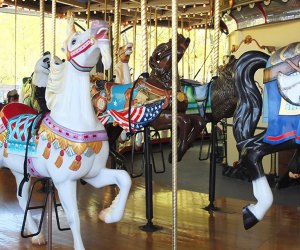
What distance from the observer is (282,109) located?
2.29 m

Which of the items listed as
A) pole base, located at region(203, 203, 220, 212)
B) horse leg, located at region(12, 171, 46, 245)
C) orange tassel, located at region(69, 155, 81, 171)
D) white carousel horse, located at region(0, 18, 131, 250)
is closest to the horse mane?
white carousel horse, located at region(0, 18, 131, 250)

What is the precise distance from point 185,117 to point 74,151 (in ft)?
4.70

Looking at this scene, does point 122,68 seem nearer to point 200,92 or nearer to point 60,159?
point 200,92

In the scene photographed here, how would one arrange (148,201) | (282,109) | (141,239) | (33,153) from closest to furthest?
(282,109)
(33,153)
(141,239)
(148,201)

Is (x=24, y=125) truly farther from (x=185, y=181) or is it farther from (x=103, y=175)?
(x=185, y=181)

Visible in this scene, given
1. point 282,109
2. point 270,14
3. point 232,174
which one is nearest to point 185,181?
point 232,174

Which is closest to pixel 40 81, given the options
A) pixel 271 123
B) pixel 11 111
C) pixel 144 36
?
pixel 11 111

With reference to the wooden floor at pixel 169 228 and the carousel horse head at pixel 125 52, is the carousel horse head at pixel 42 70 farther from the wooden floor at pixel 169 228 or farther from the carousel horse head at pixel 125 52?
the wooden floor at pixel 169 228

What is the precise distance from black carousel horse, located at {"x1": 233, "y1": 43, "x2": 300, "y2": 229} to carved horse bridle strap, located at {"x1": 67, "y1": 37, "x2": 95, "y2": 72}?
897 mm

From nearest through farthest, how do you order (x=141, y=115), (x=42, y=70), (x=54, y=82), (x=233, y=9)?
(x=54, y=82) → (x=141, y=115) → (x=42, y=70) → (x=233, y=9)

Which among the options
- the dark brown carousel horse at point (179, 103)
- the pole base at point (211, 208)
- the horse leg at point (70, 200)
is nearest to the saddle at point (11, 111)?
the horse leg at point (70, 200)

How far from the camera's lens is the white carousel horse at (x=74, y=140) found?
90.6 inches

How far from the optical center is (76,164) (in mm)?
2299

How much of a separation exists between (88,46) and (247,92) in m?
0.93
